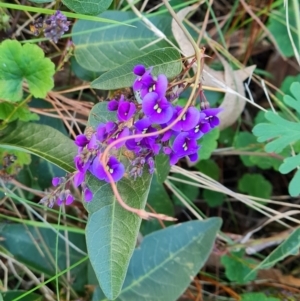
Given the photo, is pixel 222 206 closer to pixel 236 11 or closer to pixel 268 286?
pixel 268 286

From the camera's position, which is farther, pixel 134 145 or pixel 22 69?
pixel 22 69

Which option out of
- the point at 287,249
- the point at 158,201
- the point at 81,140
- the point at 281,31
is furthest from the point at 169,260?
the point at 281,31

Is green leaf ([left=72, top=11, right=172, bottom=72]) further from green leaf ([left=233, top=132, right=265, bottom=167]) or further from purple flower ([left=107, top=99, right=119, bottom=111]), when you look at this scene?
green leaf ([left=233, top=132, right=265, bottom=167])

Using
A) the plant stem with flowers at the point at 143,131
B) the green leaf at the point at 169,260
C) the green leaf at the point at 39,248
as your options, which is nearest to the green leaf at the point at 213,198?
the green leaf at the point at 169,260

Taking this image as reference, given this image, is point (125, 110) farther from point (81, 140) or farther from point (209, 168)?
point (209, 168)

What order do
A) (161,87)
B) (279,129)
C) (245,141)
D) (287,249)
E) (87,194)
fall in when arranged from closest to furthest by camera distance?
(161,87), (87,194), (279,129), (287,249), (245,141)

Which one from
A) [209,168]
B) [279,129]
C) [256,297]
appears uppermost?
[279,129]

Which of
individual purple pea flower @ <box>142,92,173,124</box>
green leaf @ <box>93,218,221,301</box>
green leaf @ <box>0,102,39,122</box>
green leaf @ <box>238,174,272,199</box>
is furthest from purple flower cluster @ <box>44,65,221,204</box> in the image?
green leaf @ <box>238,174,272,199</box>

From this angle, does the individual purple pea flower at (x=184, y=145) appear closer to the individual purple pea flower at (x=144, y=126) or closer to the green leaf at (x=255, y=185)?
the individual purple pea flower at (x=144, y=126)
